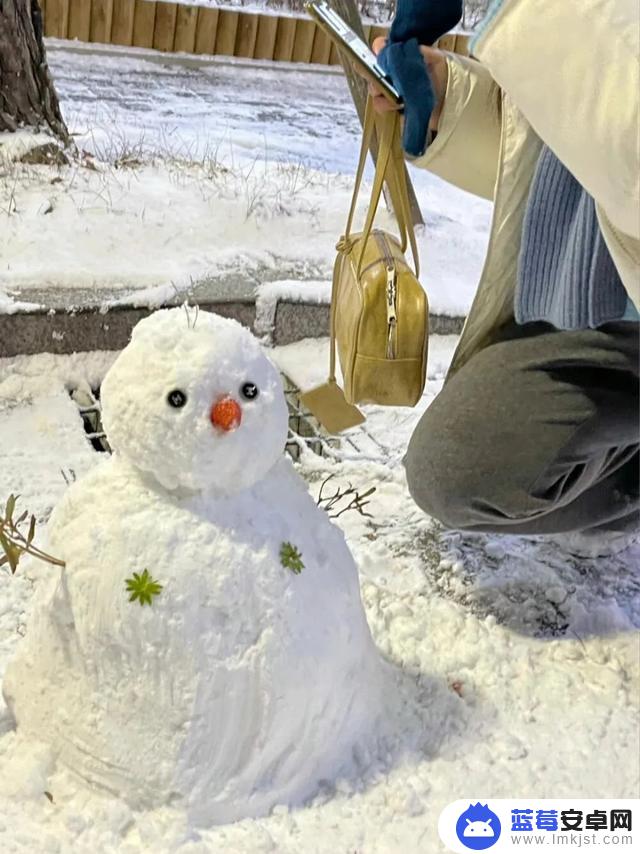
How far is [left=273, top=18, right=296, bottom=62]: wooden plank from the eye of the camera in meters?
3.93

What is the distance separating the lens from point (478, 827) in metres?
1.03

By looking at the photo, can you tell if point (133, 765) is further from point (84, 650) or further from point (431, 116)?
point (431, 116)

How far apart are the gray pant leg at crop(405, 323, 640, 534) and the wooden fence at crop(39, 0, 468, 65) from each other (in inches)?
115

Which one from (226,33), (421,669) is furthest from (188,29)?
(421,669)

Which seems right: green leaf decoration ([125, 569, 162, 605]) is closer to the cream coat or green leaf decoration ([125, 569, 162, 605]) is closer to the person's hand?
the cream coat

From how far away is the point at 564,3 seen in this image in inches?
33.4

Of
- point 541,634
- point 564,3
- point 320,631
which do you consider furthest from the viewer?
point 541,634

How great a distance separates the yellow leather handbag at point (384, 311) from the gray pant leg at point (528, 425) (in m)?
0.14

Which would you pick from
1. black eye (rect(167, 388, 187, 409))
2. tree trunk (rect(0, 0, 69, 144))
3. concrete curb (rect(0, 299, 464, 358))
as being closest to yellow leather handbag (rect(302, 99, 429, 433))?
black eye (rect(167, 388, 187, 409))

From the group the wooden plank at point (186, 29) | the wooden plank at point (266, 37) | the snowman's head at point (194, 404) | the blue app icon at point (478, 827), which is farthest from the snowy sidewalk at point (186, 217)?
the blue app icon at point (478, 827)

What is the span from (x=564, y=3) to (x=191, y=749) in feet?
2.62

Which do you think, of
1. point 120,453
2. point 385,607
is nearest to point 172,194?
point 385,607

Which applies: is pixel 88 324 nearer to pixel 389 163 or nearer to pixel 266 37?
pixel 389 163

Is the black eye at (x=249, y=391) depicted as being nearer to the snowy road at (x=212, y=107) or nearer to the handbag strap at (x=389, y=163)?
the handbag strap at (x=389, y=163)
